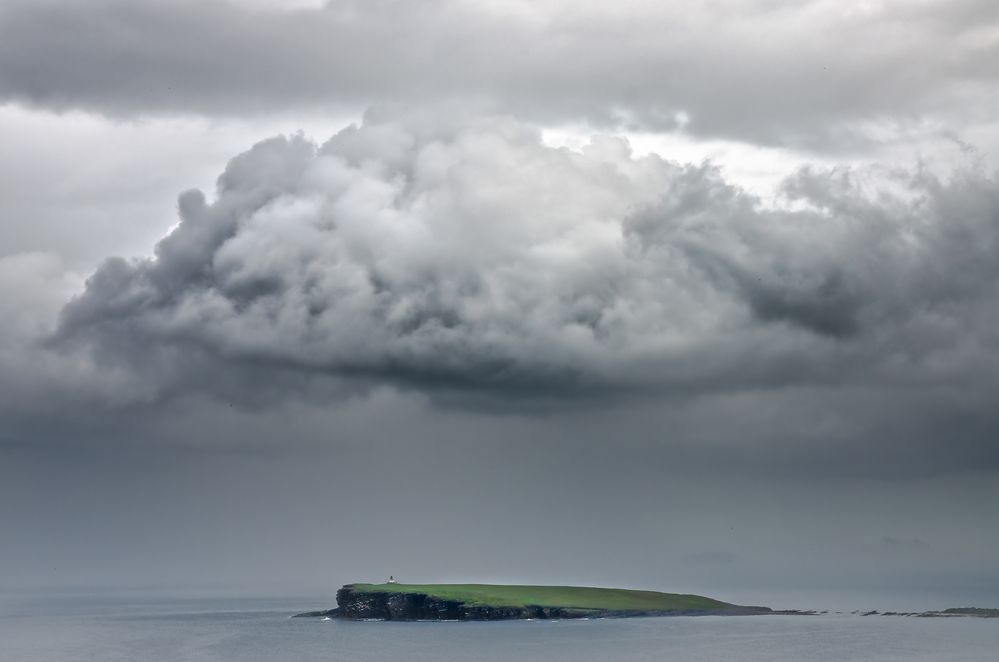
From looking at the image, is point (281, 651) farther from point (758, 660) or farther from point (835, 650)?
point (835, 650)

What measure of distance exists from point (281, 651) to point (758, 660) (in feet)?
261

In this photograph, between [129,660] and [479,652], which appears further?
[479,652]

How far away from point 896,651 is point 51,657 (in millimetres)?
141179

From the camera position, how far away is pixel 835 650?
197875 millimetres

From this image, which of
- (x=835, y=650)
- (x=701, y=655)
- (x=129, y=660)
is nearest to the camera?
(x=129, y=660)

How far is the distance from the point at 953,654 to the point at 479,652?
8038 centimetres

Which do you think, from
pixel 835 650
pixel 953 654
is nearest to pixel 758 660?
pixel 835 650

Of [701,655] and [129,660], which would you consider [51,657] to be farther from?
[701,655]

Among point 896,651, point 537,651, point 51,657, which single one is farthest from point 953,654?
point 51,657

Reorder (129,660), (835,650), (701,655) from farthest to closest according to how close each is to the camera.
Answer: (835,650), (701,655), (129,660)

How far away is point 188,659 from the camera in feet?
576

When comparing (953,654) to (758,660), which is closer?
(758,660)

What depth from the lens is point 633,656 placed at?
18125cm

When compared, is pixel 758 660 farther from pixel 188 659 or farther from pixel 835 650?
pixel 188 659
